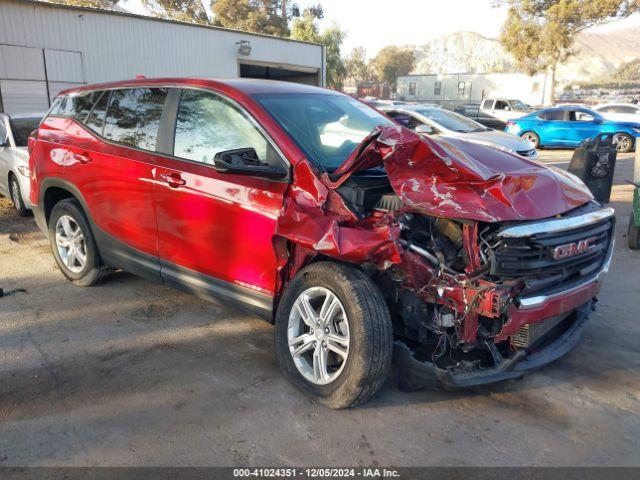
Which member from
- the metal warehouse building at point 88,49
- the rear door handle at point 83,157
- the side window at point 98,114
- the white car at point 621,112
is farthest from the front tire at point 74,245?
the white car at point 621,112

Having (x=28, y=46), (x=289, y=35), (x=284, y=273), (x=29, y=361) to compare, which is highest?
(x=289, y=35)

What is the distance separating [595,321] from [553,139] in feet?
50.1

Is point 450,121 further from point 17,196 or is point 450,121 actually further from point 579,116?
point 579,116

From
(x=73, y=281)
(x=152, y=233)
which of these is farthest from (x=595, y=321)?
(x=73, y=281)

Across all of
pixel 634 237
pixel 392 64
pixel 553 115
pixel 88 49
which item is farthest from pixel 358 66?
pixel 634 237

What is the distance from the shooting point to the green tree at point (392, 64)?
282 ft

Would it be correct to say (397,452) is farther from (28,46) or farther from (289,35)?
(289,35)

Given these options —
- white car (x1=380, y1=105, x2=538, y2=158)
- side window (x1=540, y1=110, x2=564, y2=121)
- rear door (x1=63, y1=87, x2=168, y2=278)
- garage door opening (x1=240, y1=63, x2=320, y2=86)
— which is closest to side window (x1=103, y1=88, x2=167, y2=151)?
rear door (x1=63, y1=87, x2=168, y2=278)

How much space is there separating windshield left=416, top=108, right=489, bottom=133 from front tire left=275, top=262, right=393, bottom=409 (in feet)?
26.7

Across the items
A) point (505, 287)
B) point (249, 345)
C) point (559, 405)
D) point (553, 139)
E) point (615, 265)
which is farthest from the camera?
point (553, 139)

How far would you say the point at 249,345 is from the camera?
4004mm

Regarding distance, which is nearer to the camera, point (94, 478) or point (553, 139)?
point (94, 478)

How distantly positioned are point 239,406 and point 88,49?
16.7 metres

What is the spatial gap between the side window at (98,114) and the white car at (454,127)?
5.88m
